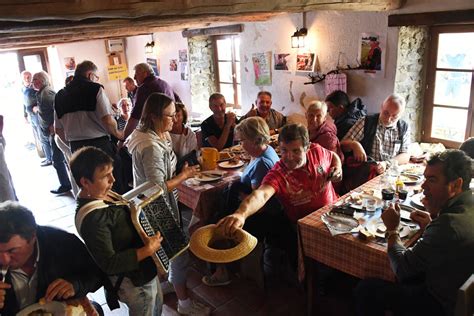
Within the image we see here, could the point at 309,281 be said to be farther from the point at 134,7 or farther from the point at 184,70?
the point at 184,70

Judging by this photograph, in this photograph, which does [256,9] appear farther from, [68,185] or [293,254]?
[68,185]

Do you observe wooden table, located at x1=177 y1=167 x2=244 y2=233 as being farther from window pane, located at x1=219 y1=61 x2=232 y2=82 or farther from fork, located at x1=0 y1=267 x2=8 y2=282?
window pane, located at x1=219 y1=61 x2=232 y2=82

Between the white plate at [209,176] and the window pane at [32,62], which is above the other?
the window pane at [32,62]

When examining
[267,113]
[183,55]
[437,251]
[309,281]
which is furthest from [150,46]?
[437,251]

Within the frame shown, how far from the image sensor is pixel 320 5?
316 cm

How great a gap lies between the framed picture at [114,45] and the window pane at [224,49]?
2906 millimetres

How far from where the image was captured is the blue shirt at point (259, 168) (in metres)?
2.74

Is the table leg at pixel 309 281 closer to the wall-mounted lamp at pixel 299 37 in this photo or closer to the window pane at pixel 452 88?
the window pane at pixel 452 88

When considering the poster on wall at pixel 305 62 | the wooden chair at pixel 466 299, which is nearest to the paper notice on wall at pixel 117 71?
the poster on wall at pixel 305 62

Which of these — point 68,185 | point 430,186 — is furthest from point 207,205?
point 68,185

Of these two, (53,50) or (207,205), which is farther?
(53,50)

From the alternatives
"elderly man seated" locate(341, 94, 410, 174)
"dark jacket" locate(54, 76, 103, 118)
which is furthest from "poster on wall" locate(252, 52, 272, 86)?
"dark jacket" locate(54, 76, 103, 118)

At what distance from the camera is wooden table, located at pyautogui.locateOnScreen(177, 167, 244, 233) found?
Result: 119 inches

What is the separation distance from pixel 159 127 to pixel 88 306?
1.06m
